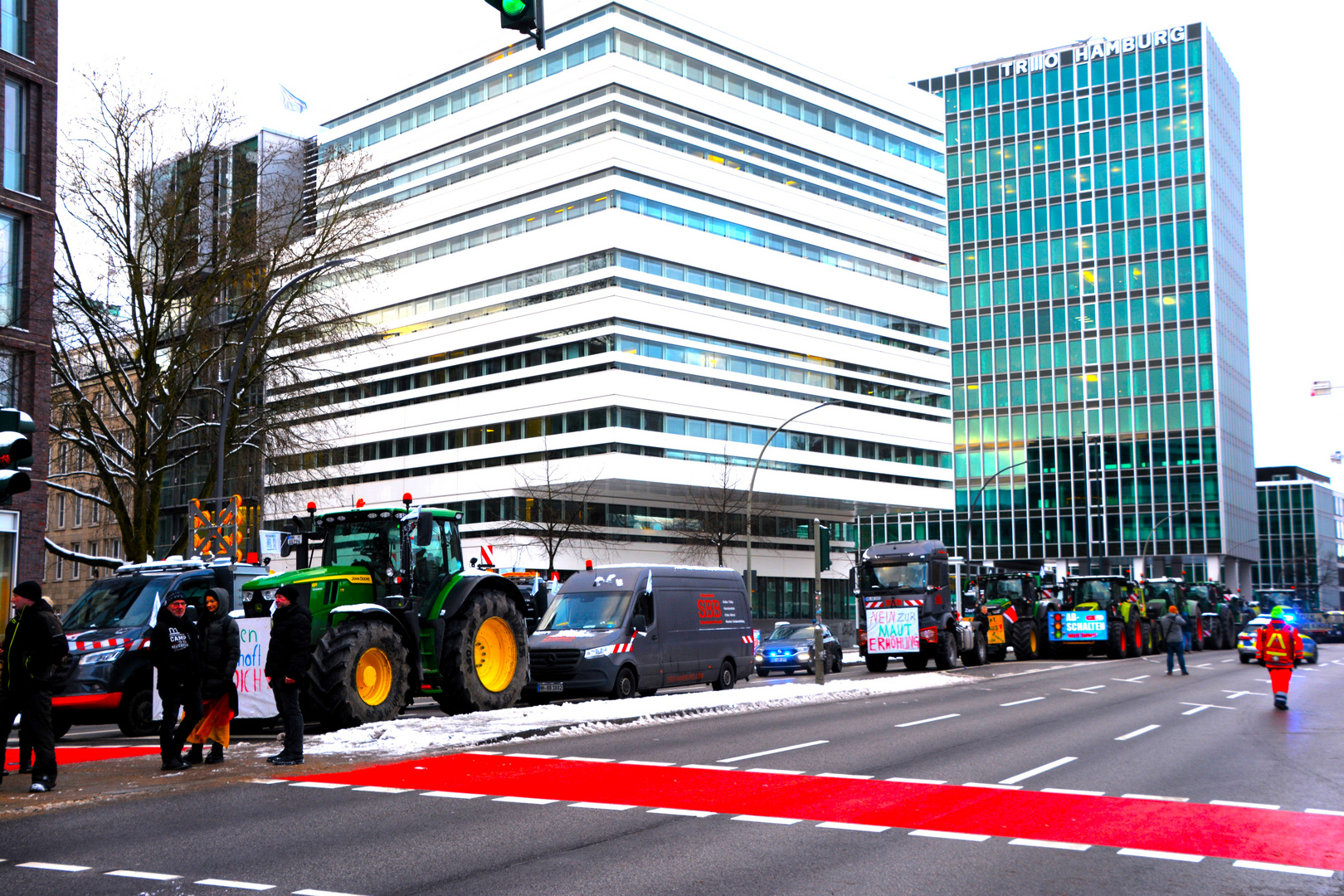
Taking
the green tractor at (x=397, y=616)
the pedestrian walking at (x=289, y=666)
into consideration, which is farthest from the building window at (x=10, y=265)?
the pedestrian walking at (x=289, y=666)

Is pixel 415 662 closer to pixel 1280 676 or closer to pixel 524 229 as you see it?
pixel 1280 676

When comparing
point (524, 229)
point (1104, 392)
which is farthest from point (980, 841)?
point (1104, 392)

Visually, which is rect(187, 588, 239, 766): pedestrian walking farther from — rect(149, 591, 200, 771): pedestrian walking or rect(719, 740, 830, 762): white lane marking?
rect(719, 740, 830, 762): white lane marking

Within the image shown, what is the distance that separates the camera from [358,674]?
15.2 m

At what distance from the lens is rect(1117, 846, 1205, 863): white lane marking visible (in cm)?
804

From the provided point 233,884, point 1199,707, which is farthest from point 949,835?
point 1199,707

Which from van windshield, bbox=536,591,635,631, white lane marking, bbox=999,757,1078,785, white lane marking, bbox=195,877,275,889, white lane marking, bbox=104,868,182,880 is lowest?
white lane marking, bbox=999,757,1078,785

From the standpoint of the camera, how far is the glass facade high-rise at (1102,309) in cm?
9194

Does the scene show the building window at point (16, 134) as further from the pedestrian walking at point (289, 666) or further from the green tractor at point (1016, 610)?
the green tractor at point (1016, 610)

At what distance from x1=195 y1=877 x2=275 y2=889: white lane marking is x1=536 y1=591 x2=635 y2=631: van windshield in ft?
42.7

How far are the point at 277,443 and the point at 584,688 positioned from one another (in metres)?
17.5

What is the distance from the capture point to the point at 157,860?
26.1ft

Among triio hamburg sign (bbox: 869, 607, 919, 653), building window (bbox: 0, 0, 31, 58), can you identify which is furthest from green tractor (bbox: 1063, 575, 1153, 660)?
building window (bbox: 0, 0, 31, 58)

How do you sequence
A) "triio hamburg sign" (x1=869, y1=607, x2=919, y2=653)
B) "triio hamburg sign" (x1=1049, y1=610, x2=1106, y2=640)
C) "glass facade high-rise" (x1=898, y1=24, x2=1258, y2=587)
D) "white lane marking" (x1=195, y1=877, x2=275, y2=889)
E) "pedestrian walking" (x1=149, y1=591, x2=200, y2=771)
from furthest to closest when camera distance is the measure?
"glass facade high-rise" (x1=898, y1=24, x2=1258, y2=587) < "triio hamburg sign" (x1=1049, y1=610, x2=1106, y2=640) < "triio hamburg sign" (x1=869, y1=607, x2=919, y2=653) < "pedestrian walking" (x1=149, y1=591, x2=200, y2=771) < "white lane marking" (x1=195, y1=877, x2=275, y2=889)
